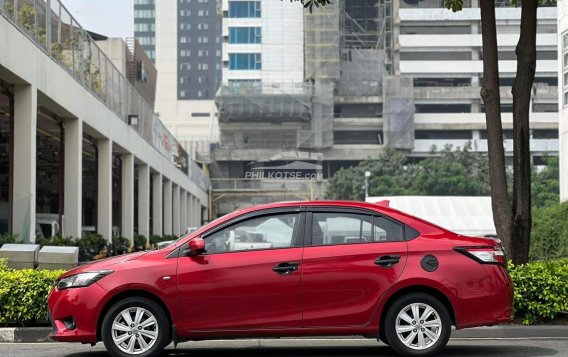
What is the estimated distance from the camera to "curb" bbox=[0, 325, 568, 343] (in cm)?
1043

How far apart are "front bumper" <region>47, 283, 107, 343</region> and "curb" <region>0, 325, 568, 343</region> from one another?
87.4 inches

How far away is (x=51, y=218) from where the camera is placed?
27312mm

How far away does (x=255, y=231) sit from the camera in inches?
352

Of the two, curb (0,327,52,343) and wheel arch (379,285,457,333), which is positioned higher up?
wheel arch (379,285,457,333)

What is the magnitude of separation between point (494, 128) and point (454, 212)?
3047 centimetres

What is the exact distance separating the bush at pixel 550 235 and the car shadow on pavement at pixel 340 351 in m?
19.4

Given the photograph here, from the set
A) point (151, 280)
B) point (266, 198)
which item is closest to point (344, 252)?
point (151, 280)

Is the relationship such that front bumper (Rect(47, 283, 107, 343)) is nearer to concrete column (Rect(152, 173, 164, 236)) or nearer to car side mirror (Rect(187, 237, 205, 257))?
car side mirror (Rect(187, 237, 205, 257))

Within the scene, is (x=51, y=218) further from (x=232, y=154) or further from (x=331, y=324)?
(x=232, y=154)

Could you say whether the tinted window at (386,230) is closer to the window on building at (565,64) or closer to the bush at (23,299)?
the bush at (23,299)

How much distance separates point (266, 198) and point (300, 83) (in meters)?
41.5

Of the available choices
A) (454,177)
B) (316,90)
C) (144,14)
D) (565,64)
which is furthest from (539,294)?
(144,14)

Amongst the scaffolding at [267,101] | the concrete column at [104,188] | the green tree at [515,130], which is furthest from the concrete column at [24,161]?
the scaffolding at [267,101]

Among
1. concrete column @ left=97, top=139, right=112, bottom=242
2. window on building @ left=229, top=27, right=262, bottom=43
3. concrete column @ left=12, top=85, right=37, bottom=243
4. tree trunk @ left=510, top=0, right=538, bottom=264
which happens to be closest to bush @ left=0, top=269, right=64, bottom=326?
tree trunk @ left=510, top=0, right=538, bottom=264
